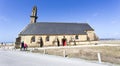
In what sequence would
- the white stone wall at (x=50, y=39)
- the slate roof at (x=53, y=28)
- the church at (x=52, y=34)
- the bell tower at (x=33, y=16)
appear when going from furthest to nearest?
the bell tower at (x=33, y=16), the slate roof at (x=53, y=28), the church at (x=52, y=34), the white stone wall at (x=50, y=39)

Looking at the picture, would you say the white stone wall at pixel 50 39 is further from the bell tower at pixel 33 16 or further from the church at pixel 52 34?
the bell tower at pixel 33 16

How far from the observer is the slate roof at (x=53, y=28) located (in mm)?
43772

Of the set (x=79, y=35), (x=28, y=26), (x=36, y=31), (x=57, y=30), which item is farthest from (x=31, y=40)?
(x=79, y=35)

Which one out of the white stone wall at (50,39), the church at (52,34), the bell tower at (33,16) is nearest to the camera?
the white stone wall at (50,39)

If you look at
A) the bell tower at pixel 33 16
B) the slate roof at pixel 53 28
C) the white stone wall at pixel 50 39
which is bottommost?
the white stone wall at pixel 50 39

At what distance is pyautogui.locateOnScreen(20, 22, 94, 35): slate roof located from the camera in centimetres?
4377

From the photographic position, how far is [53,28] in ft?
153

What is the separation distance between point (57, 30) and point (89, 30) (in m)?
11.8

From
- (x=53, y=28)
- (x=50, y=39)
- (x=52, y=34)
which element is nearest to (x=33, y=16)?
(x=53, y=28)

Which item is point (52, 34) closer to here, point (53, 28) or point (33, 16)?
point (53, 28)

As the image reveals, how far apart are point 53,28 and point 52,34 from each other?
3.48 m

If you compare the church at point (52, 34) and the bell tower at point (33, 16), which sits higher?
the bell tower at point (33, 16)

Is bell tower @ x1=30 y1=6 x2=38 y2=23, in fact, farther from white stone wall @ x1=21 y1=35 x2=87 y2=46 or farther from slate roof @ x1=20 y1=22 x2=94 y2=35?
white stone wall @ x1=21 y1=35 x2=87 y2=46

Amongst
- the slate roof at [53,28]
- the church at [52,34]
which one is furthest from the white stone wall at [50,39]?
the slate roof at [53,28]
